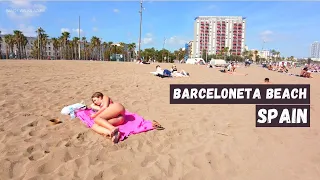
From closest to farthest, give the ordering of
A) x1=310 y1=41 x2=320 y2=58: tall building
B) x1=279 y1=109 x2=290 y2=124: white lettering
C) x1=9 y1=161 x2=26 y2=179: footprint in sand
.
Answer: x1=9 y1=161 x2=26 y2=179: footprint in sand < x1=279 y1=109 x2=290 y2=124: white lettering < x1=310 y1=41 x2=320 y2=58: tall building

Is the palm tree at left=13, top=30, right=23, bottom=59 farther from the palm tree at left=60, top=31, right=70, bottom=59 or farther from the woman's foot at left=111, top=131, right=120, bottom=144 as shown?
the woman's foot at left=111, top=131, right=120, bottom=144

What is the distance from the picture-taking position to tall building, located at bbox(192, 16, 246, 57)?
117m

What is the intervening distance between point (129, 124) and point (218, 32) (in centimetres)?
12163

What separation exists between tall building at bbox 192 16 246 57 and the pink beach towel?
376 ft

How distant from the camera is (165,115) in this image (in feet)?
17.5

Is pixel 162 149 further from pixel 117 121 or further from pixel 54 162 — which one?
pixel 54 162

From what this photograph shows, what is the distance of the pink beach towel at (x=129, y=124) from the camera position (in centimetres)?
405

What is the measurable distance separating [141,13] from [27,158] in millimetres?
37954

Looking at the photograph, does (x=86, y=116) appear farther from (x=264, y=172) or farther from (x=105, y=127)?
(x=264, y=172)

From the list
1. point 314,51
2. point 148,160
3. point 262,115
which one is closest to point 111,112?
point 148,160

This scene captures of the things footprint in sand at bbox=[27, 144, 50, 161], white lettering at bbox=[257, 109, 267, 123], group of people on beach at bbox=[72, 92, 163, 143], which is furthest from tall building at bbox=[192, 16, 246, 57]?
footprint in sand at bbox=[27, 144, 50, 161]

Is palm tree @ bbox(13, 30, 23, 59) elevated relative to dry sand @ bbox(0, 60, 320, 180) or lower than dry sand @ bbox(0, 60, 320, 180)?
elevated

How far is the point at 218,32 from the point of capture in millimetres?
119000

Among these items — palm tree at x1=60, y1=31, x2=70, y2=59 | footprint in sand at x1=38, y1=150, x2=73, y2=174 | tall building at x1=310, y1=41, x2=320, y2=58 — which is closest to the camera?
footprint in sand at x1=38, y1=150, x2=73, y2=174
